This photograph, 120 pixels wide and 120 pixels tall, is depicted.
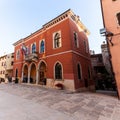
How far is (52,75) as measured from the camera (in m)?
13.4

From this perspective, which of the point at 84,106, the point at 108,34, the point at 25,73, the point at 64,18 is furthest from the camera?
the point at 25,73

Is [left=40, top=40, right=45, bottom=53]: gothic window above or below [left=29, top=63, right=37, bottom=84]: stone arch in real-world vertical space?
above

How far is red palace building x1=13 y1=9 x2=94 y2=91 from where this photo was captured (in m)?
11.9

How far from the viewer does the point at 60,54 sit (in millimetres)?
12992

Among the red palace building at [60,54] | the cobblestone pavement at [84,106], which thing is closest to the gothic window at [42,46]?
the red palace building at [60,54]

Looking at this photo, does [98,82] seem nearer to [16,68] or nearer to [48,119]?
[16,68]

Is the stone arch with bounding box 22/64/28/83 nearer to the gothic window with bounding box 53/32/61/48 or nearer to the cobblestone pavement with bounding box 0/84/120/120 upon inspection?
the gothic window with bounding box 53/32/61/48

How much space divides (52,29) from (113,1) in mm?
8183

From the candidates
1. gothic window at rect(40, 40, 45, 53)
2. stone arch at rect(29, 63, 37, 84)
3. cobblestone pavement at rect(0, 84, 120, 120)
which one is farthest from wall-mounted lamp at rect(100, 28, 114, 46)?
stone arch at rect(29, 63, 37, 84)

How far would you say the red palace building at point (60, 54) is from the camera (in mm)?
11931

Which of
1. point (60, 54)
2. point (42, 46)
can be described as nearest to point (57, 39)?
point (60, 54)

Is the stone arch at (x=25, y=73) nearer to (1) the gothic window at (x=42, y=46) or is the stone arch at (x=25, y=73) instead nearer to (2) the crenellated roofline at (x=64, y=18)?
(1) the gothic window at (x=42, y=46)

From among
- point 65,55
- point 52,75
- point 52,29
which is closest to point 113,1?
point 65,55

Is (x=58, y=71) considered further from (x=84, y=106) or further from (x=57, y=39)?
(x=84, y=106)
